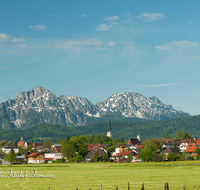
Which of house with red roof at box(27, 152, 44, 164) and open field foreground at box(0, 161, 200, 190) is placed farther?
house with red roof at box(27, 152, 44, 164)

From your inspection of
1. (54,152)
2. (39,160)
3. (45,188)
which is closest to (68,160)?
(39,160)

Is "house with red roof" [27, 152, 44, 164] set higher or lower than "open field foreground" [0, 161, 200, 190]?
lower

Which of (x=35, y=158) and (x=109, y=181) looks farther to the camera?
(x=35, y=158)

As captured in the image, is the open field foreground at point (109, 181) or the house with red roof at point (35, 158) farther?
the house with red roof at point (35, 158)

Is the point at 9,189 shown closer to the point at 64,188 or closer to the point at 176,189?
the point at 64,188

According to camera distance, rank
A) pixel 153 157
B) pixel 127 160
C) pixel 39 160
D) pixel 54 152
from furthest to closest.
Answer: pixel 54 152 → pixel 39 160 → pixel 127 160 → pixel 153 157

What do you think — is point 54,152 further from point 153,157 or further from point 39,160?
point 153,157

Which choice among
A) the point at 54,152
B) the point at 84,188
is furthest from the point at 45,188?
the point at 54,152

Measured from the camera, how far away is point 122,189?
3894 cm

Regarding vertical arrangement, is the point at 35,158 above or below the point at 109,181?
below

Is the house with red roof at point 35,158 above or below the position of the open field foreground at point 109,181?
below

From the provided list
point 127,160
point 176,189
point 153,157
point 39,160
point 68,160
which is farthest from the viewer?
point 39,160

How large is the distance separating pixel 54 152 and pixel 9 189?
156m

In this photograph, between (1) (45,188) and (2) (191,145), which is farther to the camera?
(2) (191,145)
